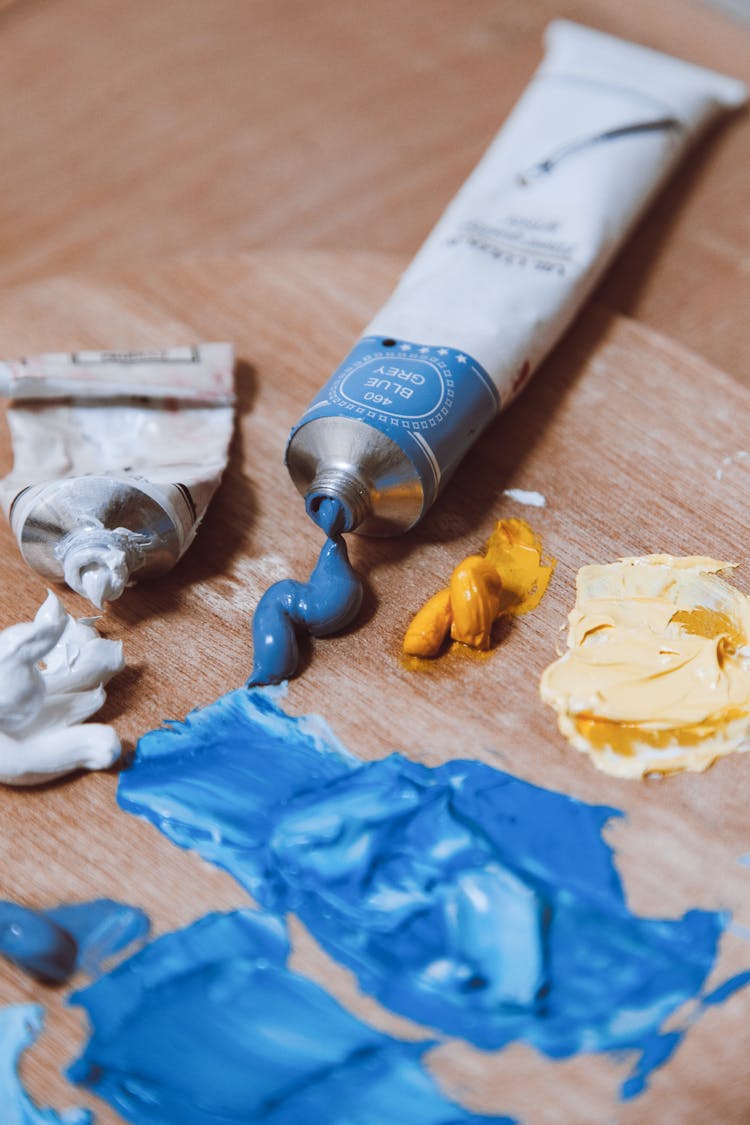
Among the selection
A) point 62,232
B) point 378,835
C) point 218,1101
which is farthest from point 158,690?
point 62,232

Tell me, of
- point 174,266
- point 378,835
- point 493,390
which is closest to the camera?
point 378,835

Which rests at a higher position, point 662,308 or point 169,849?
point 662,308

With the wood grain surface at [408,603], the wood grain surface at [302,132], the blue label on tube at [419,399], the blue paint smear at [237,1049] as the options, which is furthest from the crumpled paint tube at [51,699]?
the wood grain surface at [302,132]

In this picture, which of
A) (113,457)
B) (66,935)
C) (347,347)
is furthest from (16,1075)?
(347,347)

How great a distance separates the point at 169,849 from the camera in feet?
2.81

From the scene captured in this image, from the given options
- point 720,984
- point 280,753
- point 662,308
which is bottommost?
point 280,753

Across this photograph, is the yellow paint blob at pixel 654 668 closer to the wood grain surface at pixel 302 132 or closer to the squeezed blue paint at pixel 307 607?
the squeezed blue paint at pixel 307 607

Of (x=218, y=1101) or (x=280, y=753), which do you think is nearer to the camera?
(x=218, y=1101)

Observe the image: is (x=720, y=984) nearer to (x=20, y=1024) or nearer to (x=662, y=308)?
(x=20, y=1024)

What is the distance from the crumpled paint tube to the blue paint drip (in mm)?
46

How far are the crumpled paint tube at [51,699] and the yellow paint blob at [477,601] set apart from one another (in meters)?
0.25

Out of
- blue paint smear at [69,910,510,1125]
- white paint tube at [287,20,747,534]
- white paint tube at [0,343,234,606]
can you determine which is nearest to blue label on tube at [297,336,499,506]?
white paint tube at [287,20,747,534]

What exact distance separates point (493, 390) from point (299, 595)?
26 cm

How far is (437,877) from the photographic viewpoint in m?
0.83
